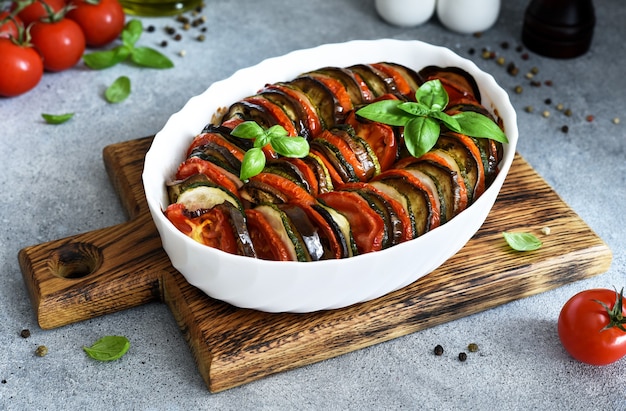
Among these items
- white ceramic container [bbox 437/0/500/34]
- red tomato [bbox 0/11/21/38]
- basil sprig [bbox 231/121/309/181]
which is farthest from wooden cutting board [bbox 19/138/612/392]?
white ceramic container [bbox 437/0/500/34]

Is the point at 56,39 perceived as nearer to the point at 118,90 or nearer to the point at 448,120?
the point at 118,90

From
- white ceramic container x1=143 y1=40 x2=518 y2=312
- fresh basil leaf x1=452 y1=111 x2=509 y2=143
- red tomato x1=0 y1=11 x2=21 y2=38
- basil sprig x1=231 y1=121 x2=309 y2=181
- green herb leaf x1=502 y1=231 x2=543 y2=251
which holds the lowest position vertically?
green herb leaf x1=502 y1=231 x2=543 y2=251

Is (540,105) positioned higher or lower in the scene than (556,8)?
lower

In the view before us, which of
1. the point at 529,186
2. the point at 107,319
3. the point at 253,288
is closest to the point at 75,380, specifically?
the point at 107,319

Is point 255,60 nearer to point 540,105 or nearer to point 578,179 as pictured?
point 540,105

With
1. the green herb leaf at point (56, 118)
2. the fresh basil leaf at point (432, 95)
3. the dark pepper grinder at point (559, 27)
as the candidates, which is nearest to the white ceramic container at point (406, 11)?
the dark pepper grinder at point (559, 27)

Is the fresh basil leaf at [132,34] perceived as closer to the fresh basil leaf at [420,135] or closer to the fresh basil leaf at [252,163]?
the fresh basil leaf at [252,163]

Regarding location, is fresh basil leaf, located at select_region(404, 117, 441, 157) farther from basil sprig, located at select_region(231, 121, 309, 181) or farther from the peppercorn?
the peppercorn
